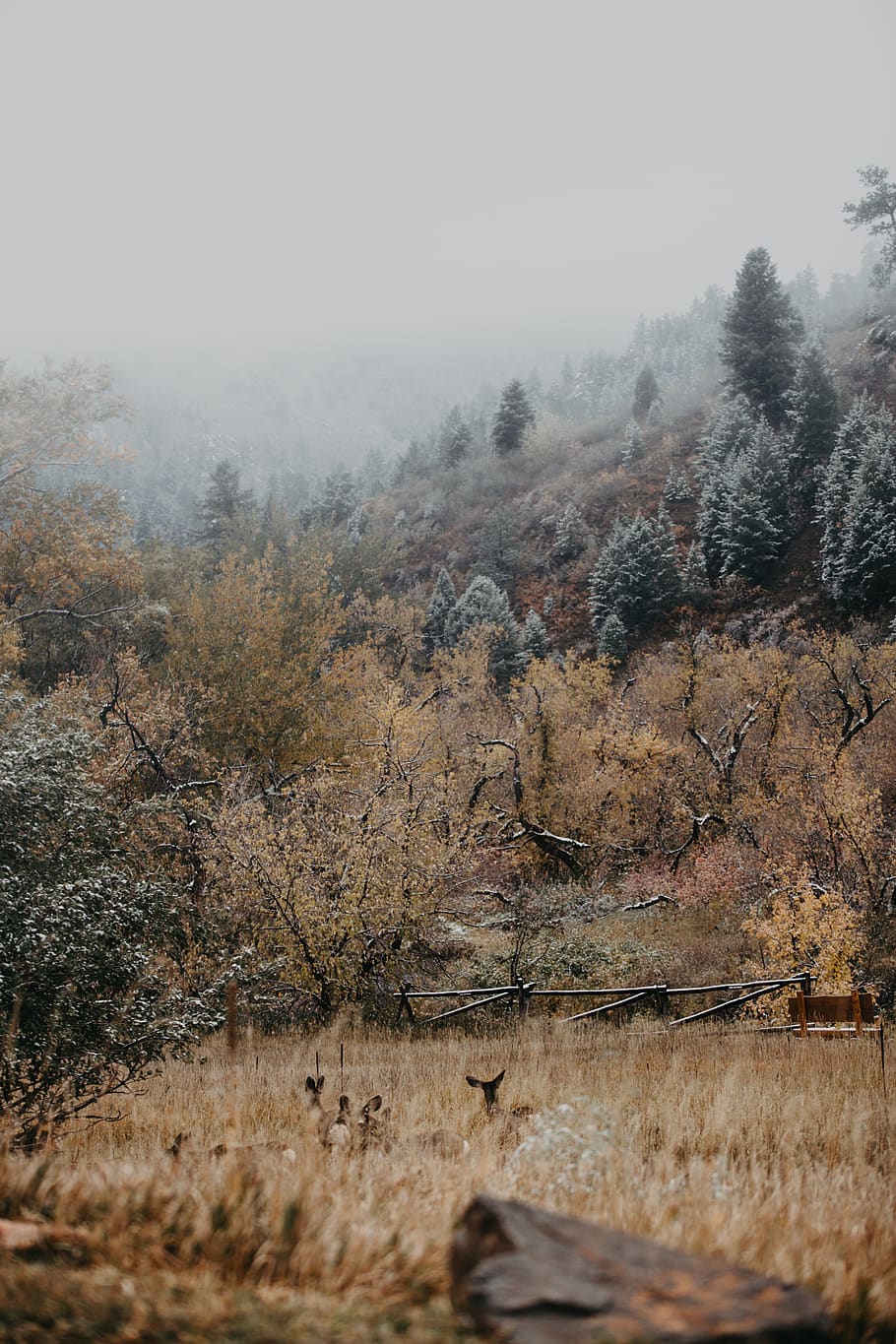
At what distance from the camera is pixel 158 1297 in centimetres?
203

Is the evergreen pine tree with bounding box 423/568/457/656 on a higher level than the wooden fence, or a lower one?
higher

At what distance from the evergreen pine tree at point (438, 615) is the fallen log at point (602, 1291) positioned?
5680cm

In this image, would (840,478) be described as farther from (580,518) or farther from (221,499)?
(221,499)

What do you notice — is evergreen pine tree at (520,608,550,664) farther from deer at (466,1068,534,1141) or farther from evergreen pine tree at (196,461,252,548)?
deer at (466,1068,534,1141)

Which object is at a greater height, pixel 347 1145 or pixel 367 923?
pixel 347 1145

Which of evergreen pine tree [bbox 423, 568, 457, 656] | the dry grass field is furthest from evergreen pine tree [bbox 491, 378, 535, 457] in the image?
the dry grass field

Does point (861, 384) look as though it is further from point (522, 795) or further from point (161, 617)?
point (161, 617)

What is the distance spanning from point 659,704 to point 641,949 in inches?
808

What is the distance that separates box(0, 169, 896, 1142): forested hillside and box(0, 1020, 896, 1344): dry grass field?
7.10ft

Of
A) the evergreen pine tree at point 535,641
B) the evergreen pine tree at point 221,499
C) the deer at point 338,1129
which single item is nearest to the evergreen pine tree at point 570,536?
the evergreen pine tree at point 535,641

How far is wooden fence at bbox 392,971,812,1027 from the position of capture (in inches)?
610

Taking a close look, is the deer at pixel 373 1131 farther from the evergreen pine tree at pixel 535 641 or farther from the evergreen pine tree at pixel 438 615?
the evergreen pine tree at pixel 438 615

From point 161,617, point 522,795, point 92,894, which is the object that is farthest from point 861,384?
point 92,894

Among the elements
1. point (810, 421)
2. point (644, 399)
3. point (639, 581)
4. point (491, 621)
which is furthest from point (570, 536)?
point (644, 399)
